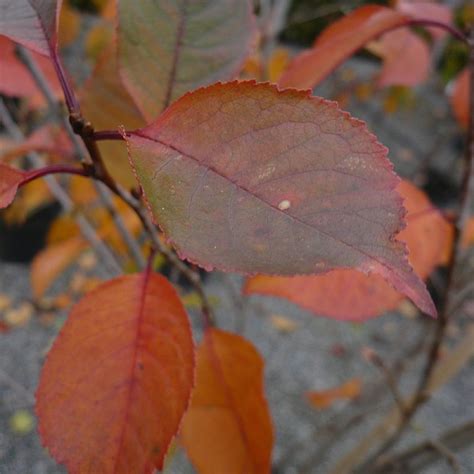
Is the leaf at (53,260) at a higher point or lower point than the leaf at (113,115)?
lower

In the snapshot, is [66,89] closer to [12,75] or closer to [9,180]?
[9,180]

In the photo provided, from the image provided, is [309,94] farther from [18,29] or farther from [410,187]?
[410,187]

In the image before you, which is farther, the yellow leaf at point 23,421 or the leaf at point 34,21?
the yellow leaf at point 23,421

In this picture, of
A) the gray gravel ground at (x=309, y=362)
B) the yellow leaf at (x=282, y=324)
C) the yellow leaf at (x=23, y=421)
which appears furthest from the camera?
the yellow leaf at (x=282, y=324)

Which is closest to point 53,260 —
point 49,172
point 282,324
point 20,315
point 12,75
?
point 12,75

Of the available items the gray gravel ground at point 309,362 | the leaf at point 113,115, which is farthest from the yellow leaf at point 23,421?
the leaf at point 113,115

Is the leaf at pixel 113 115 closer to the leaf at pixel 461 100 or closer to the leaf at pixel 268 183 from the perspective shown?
the leaf at pixel 268 183

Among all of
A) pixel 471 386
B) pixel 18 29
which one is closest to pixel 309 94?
pixel 18 29

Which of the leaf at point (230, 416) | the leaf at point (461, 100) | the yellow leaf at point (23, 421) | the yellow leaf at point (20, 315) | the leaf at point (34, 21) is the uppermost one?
the leaf at point (34, 21)
